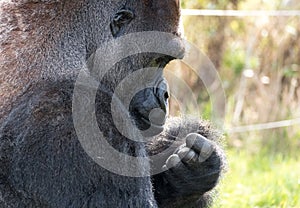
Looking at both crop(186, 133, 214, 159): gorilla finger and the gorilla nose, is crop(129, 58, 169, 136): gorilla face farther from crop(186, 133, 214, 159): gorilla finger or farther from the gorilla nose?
crop(186, 133, 214, 159): gorilla finger

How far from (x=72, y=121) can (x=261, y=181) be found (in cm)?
285

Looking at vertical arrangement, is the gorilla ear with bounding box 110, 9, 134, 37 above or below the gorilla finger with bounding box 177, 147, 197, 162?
above

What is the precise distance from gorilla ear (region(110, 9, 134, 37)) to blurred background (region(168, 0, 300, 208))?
371 centimetres

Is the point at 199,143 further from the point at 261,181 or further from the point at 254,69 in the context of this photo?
the point at 254,69

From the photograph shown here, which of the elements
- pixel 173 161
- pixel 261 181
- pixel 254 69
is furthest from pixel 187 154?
pixel 254 69

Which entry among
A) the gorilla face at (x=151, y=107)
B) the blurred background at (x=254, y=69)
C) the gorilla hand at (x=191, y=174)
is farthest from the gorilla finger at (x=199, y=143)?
the blurred background at (x=254, y=69)

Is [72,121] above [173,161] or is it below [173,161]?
above

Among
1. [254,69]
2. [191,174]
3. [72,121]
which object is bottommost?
[254,69]

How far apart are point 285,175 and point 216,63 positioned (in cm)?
305

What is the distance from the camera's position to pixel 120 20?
11.9 feet

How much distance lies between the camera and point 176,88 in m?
7.25

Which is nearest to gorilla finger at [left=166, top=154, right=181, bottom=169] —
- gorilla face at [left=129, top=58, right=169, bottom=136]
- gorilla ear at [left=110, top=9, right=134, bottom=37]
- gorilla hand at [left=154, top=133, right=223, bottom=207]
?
gorilla hand at [left=154, top=133, right=223, bottom=207]

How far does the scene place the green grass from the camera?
468 cm

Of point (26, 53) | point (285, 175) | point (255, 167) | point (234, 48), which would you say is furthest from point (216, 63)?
point (26, 53)
